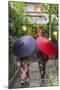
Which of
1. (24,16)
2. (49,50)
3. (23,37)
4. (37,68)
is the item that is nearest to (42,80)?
(37,68)

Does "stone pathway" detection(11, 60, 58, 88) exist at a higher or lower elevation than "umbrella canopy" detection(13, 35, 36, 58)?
lower

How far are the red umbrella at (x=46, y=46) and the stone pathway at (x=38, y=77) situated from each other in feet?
0.21

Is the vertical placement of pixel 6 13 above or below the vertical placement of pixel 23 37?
above

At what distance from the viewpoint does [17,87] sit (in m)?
1.30

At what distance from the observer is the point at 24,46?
1305 mm

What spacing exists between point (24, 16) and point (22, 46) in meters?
0.20

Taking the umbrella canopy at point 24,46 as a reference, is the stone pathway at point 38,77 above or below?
below

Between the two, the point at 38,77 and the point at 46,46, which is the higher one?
the point at 46,46

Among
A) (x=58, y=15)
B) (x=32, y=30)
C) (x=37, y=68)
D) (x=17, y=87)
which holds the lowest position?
(x=17, y=87)

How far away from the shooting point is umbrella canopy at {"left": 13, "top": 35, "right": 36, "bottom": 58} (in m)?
1.30

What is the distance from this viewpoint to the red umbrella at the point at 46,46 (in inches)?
52.2

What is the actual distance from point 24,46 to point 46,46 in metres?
0.15

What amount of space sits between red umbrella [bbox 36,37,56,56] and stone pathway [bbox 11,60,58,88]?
0.06m

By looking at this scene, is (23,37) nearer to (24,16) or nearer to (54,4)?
(24,16)
